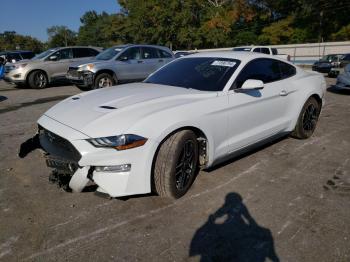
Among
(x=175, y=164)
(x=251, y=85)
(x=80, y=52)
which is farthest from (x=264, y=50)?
(x=175, y=164)

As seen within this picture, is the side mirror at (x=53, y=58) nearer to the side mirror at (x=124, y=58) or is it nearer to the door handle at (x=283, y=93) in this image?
the side mirror at (x=124, y=58)

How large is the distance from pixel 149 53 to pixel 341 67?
11.7 metres

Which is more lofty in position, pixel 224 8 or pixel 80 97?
pixel 224 8

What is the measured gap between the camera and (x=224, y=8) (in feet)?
181

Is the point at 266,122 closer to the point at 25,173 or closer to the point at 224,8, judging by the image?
the point at 25,173

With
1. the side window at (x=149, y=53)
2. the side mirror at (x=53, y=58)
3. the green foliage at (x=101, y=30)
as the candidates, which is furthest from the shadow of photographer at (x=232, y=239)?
the green foliage at (x=101, y=30)

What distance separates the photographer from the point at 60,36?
114 metres

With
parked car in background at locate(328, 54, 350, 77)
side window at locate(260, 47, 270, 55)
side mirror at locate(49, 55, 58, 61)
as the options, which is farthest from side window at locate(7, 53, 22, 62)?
parked car in background at locate(328, 54, 350, 77)

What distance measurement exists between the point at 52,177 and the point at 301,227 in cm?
244

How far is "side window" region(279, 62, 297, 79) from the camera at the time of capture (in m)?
5.21

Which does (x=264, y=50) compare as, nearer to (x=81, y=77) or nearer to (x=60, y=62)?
(x=60, y=62)

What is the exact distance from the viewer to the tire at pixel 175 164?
11.0 ft

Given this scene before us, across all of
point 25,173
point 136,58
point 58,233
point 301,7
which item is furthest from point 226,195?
point 301,7

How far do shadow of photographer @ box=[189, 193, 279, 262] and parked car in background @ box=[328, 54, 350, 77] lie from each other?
1590 centimetres
